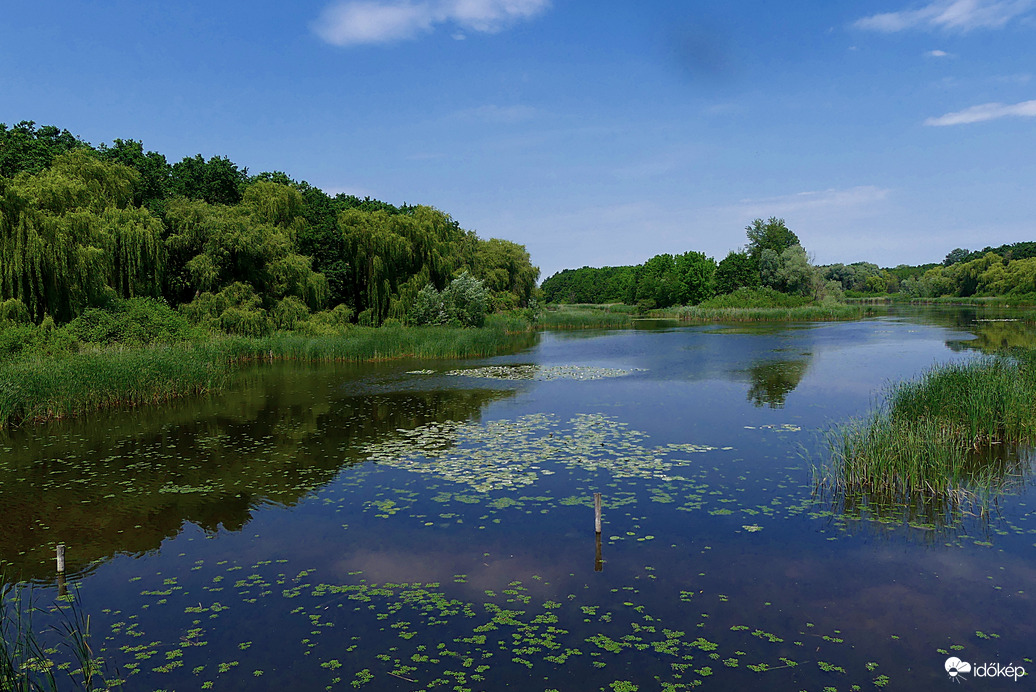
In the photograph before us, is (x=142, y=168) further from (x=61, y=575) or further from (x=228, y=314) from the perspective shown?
(x=61, y=575)

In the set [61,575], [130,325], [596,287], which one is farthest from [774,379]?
[596,287]

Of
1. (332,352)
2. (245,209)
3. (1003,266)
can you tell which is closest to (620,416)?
(332,352)

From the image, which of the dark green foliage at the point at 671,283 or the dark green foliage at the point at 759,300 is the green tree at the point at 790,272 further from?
the dark green foliage at the point at 671,283

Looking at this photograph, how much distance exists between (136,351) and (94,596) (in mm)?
17424

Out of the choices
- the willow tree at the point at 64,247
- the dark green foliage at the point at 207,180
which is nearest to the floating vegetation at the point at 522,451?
the willow tree at the point at 64,247

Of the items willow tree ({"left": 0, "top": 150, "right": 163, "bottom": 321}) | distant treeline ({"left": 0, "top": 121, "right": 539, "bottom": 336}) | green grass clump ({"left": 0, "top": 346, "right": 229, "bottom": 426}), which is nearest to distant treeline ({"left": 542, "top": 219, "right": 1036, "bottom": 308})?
distant treeline ({"left": 0, "top": 121, "right": 539, "bottom": 336})

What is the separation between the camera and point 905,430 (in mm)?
11953

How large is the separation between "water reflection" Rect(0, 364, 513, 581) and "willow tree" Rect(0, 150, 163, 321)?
7.96 metres

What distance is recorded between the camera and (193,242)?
125 feet

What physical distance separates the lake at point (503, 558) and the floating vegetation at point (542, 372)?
32.6 ft

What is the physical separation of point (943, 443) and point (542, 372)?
1981cm

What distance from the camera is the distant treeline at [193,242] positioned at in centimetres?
2439

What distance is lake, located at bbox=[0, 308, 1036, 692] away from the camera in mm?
6477

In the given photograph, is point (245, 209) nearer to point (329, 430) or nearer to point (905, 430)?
point (329, 430)
